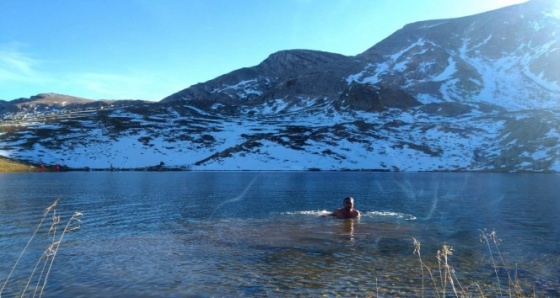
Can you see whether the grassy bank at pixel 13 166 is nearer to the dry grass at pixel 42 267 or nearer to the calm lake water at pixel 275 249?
the calm lake water at pixel 275 249

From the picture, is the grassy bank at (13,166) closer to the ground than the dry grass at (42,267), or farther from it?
closer to the ground

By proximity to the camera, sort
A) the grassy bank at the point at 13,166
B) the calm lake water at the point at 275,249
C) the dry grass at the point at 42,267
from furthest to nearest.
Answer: the grassy bank at the point at 13,166, the calm lake water at the point at 275,249, the dry grass at the point at 42,267

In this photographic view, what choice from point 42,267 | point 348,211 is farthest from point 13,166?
point 42,267

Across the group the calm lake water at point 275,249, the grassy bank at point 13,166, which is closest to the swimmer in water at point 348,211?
the calm lake water at point 275,249

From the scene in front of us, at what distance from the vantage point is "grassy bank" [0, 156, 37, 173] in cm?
11912

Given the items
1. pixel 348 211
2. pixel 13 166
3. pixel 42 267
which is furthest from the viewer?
pixel 13 166

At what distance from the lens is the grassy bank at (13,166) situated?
119125mm

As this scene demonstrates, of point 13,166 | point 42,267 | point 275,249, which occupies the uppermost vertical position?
point 42,267

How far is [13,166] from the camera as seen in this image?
4825 inches

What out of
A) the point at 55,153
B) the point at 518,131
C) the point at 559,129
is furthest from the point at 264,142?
the point at 559,129

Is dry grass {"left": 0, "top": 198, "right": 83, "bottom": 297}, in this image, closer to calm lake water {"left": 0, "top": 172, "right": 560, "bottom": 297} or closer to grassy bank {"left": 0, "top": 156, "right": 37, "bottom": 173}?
calm lake water {"left": 0, "top": 172, "right": 560, "bottom": 297}

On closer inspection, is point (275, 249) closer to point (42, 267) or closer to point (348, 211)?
point (42, 267)

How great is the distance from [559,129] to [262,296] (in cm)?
16031

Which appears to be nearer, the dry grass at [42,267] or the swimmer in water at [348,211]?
the dry grass at [42,267]
